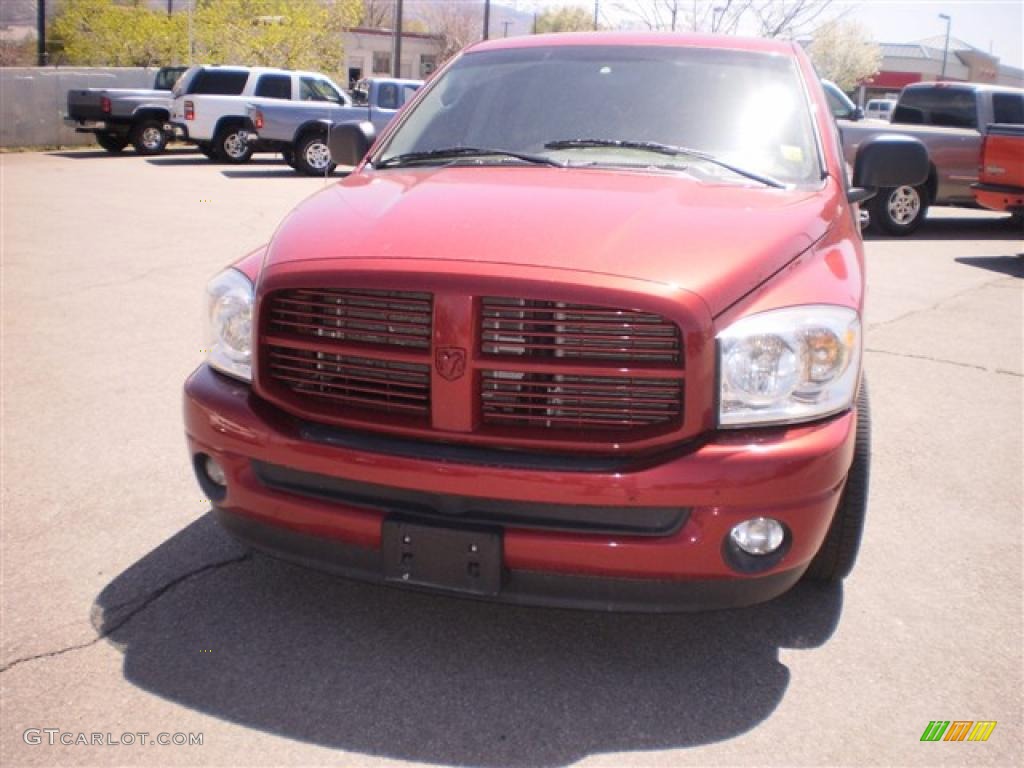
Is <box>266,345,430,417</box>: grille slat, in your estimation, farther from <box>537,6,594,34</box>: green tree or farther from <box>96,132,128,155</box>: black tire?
<box>537,6,594,34</box>: green tree

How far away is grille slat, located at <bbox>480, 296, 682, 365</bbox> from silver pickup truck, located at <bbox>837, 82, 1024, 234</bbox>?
38.8 feet

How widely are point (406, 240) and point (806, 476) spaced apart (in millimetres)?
1229

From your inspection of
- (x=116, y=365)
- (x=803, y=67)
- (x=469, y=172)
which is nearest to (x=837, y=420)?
(x=469, y=172)

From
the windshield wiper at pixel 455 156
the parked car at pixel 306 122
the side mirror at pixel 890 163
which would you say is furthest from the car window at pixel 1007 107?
the windshield wiper at pixel 455 156

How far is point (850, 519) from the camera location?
3.35 m

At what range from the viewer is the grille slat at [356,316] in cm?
277

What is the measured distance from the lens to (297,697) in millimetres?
2896

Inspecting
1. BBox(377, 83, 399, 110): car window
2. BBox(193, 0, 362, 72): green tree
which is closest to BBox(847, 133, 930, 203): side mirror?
BBox(377, 83, 399, 110): car window

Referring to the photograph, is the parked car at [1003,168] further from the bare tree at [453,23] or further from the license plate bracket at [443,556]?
the bare tree at [453,23]

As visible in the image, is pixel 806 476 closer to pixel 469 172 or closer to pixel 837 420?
pixel 837 420

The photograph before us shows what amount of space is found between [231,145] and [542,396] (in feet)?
67.7

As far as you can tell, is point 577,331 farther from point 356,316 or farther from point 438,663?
point 438,663

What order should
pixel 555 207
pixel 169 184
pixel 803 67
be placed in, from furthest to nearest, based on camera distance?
1. pixel 169 184
2. pixel 803 67
3. pixel 555 207

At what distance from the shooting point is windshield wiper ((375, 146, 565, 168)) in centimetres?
375
